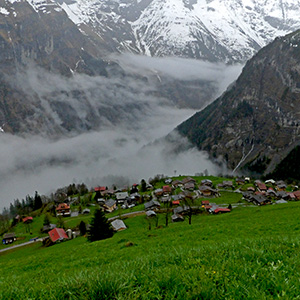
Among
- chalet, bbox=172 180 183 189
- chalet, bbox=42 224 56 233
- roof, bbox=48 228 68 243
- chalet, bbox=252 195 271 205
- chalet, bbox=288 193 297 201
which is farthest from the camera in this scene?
chalet, bbox=172 180 183 189

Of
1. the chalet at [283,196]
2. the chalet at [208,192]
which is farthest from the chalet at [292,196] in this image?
the chalet at [208,192]

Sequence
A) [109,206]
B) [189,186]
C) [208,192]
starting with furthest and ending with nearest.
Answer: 1. [189,186]
2. [208,192]
3. [109,206]

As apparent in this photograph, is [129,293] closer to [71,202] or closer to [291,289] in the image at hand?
[291,289]

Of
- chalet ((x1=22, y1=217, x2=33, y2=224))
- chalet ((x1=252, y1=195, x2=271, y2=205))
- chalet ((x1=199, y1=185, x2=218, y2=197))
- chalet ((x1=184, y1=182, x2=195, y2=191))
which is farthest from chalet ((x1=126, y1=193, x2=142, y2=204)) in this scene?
chalet ((x1=252, y1=195, x2=271, y2=205))

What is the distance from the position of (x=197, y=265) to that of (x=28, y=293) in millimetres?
Result: 3415

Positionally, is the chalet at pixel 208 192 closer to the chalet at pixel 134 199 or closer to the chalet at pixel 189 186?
the chalet at pixel 189 186

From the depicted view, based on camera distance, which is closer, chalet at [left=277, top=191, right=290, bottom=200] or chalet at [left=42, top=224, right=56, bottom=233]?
chalet at [left=42, top=224, right=56, bottom=233]

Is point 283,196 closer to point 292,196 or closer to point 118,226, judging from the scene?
point 292,196

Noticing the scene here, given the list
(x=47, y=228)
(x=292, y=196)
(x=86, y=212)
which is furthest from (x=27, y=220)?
(x=292, y=196)

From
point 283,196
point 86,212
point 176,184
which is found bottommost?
point 176,184

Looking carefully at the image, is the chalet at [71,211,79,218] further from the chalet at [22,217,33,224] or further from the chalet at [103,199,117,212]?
the chalet at [22,217,33,224]

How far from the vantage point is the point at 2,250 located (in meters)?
67.3

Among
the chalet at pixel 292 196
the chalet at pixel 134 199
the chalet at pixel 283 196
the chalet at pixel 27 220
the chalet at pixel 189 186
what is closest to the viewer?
the chalet at pixel 292 196

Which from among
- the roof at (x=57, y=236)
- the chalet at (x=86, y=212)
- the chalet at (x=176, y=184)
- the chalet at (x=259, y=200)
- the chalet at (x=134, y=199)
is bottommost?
the chalet at (x=176, y=184)
